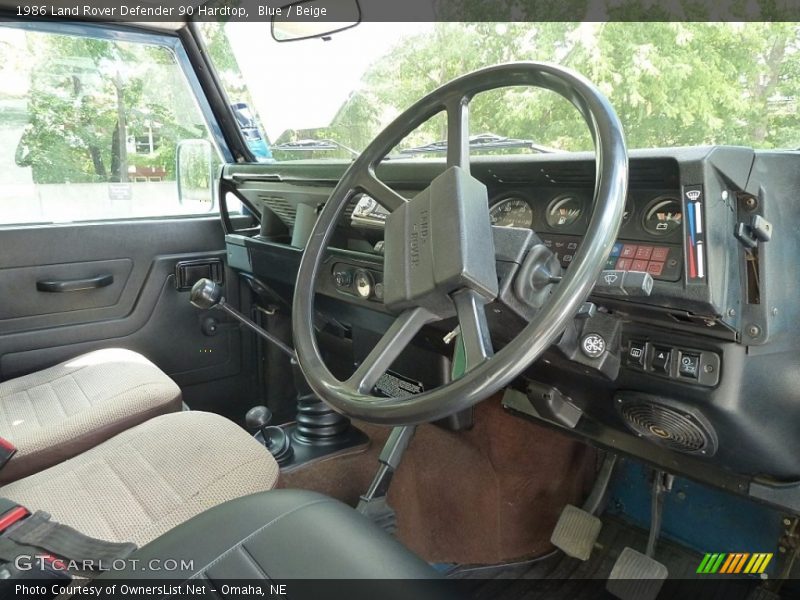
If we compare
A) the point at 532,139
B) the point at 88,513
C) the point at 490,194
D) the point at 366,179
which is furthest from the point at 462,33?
the point at 88,513

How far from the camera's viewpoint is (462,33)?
1.77 meters

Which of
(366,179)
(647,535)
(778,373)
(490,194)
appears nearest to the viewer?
(778,373)

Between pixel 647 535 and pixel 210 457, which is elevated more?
pixel 210 457

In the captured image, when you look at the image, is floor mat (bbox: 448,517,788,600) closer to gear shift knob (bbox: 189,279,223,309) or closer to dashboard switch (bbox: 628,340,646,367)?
dashboard switch (bbox: 628,340,646,367)

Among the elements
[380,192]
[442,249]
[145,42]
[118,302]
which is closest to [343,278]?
[380,192]

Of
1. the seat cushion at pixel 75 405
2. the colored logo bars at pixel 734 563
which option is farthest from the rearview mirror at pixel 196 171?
the colored logo bars at pixel 734 563

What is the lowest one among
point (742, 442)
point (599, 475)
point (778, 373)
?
point (599, 475)

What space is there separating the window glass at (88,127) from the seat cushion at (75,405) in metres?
0.64

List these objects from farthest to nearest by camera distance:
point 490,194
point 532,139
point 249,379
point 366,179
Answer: point 249,379
point 532,139
point 490,194
point 366,179

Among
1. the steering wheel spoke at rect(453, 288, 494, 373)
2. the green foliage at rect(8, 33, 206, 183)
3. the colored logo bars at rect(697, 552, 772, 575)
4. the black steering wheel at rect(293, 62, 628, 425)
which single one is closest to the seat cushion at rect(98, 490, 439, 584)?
the black steering wheel at rect(293, 62, 628, 425)

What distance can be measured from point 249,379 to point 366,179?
1586 mm

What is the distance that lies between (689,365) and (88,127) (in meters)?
2.15

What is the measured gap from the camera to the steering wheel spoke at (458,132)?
41.9 inches

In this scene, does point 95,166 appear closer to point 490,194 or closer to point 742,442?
point 490,194
